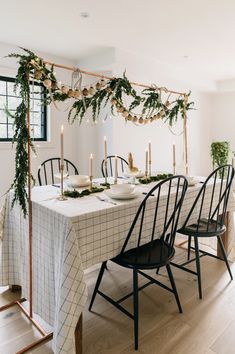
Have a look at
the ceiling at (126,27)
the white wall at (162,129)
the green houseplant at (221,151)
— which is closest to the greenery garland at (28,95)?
the ceiling at (126,27)

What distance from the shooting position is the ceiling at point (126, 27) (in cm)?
280

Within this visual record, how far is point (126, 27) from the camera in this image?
10.9ft

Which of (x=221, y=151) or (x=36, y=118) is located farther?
(x=221, y=151)

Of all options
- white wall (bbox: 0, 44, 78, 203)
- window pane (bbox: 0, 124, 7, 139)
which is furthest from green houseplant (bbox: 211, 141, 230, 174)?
window pane (bbox: 0, 124, 7, 139)

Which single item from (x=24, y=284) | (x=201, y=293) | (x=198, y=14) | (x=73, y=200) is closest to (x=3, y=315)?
(x=24, y=284)

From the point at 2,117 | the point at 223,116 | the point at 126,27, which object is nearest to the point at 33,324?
the point at 2,117

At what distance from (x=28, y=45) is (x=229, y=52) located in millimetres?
2990

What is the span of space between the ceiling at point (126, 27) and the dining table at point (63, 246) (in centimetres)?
195

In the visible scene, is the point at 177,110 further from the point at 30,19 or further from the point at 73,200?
the point at 30,19

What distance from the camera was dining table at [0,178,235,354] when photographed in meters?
1.50

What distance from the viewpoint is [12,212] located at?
2145 millimetres

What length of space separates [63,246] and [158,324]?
3.08 ft

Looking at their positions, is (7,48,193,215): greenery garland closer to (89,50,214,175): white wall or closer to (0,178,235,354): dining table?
(0,178,235,354): dining table

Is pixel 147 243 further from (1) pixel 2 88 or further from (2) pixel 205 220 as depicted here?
(1) pixel 2 88
